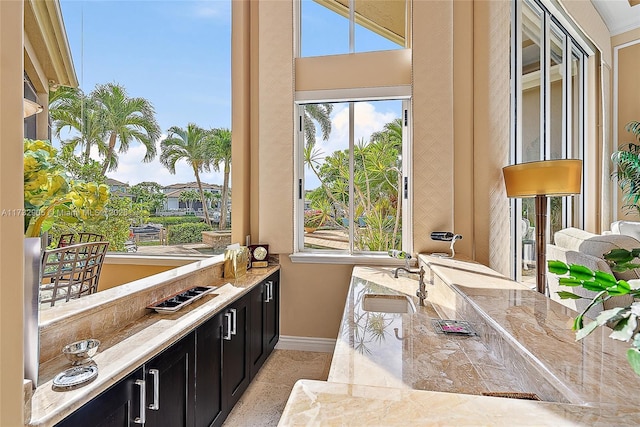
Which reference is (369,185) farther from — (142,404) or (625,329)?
(625,329)

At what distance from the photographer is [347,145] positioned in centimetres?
330

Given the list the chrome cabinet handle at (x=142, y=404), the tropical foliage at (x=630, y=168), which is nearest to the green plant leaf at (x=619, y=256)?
the chrome cabinet handle at (x=142, y=404)

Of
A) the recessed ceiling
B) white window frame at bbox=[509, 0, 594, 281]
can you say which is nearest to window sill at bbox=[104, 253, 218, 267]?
white window frame at bbox=[509, 0, 594, 281]

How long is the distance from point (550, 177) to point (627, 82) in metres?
2.40

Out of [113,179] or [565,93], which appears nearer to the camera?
[113,179]

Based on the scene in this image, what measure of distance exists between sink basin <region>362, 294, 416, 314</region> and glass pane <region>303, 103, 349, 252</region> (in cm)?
112

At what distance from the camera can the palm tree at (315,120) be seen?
3.32m

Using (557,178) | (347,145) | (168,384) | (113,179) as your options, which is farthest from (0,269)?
(347,145)

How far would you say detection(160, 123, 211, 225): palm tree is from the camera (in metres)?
2.86

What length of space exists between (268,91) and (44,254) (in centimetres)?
224

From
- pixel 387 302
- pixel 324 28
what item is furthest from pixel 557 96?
pixel 387 302

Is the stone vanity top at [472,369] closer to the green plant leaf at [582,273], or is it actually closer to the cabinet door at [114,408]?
the green plant leaf at [582,273]

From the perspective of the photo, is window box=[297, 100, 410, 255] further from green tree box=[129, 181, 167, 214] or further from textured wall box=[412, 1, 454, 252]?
green tree box=[129, 181, 167, 214]

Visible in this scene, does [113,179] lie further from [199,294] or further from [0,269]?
[0,269]
